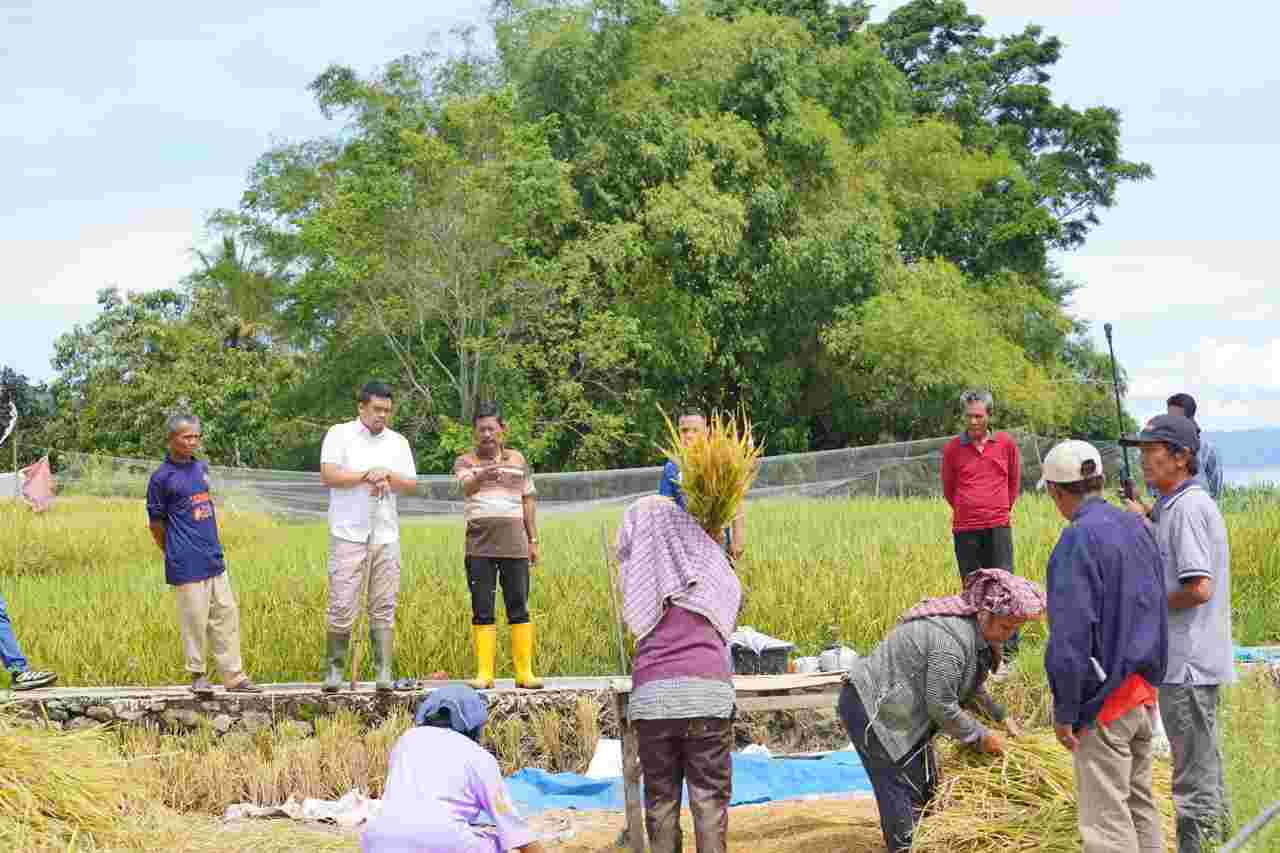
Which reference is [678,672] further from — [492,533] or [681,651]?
[492,533]

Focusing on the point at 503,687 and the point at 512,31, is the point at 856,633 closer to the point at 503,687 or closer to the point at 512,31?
the point at 503,687

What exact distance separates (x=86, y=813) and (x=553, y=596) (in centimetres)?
427

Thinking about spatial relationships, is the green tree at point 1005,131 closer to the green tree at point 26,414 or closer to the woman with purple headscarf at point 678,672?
the green tree at point 26,414

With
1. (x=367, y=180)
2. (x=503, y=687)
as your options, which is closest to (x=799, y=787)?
(x=503, y=687)

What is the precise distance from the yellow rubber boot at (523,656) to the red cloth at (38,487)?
9.34 m

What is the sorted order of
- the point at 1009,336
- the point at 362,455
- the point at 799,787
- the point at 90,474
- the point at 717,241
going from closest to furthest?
the point at 799,787, the point at 362,455, the point at 90,474, the point at 717,241, the point at 1009,336

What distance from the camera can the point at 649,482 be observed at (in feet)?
46.4

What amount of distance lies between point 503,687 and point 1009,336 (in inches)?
877

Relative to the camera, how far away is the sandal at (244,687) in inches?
320

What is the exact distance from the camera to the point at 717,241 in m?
24.5

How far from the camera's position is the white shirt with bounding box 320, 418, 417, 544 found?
25.2 ft

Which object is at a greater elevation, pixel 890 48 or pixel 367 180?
pixel 890 48

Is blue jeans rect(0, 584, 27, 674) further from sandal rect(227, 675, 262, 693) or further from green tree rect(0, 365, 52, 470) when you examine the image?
green tree rect(0, 365, 52, 470)

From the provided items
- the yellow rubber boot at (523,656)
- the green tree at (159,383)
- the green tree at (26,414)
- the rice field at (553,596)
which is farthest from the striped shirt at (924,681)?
the green tree at (26,414)
